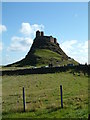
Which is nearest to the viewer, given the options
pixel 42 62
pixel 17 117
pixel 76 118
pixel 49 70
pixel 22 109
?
pixel 76 118

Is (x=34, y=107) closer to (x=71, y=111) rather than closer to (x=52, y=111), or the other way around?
(x=52, y=111)

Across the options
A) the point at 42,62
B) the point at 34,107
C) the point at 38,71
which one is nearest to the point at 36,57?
the point at 42,62

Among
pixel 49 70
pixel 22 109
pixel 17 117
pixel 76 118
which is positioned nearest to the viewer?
pixel 76 118

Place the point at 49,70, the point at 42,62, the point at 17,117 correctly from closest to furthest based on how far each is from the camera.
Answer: the point at 17,117 < the point at 49,70 < the point at 42,62

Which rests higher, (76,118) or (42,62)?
(42,62)

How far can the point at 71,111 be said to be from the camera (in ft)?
50.2

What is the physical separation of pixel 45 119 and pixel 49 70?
67505 millimetres

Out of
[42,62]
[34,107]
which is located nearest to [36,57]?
[42,62]

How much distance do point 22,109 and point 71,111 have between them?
11.2ft

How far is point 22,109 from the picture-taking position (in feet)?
56.2

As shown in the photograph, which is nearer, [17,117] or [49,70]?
[17,117]

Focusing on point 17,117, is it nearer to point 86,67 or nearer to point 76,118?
point 76,118

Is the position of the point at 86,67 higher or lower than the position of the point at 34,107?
higher

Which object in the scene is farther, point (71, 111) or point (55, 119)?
point (71, 111)
